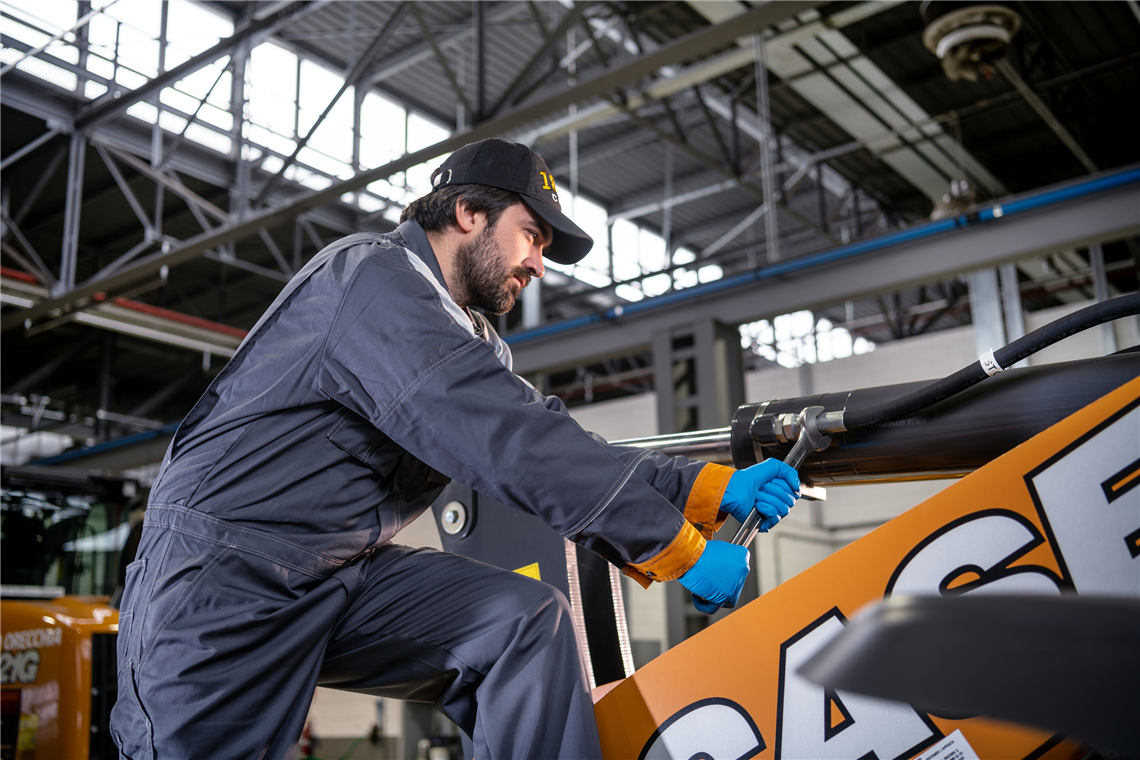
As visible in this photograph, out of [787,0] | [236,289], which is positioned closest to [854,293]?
[787,0]

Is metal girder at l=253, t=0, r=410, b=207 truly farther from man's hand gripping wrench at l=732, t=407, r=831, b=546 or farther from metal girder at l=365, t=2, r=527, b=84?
man's hand gripping wrench at l=732, t=407, r=831, b=546

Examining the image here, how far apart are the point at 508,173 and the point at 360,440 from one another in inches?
26.1

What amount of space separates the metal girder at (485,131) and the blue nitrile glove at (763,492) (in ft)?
13.4

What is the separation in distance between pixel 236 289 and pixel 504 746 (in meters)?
12.7

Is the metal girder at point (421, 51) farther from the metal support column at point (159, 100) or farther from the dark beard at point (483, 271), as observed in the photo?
the dark beard at point (483, 271)

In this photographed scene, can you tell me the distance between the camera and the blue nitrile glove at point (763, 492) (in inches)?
59.5

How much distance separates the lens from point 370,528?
163 cm

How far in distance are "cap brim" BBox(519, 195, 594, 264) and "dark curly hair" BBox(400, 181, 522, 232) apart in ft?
0.14

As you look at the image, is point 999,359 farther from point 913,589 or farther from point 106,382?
point 106,382

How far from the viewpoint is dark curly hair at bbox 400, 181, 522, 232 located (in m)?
1.94

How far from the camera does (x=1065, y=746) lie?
43.3 inches

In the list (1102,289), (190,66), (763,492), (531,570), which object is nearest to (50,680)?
(531,570)

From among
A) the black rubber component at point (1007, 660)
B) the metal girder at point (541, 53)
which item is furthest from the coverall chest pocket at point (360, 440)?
the metal girder at point (541, 53)

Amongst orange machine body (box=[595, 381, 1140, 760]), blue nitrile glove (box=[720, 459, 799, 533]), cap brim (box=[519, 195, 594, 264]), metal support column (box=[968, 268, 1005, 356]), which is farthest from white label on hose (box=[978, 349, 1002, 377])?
metal support column (box=[968, 268, 1005, 356])
